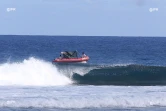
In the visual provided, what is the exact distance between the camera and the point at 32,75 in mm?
43406

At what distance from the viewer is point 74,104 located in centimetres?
3206

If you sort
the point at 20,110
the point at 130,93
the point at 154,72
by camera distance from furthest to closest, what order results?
the point at 154,72, the point at 130,93, the point at 20,110

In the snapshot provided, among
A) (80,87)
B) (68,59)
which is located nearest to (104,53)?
(68,59)

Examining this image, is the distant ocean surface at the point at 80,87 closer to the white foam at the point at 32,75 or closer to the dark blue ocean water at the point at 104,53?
the white foam at the point at 32,75

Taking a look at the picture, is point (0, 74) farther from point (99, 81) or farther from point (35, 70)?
point (99, 81)

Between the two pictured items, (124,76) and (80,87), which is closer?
(80,87)

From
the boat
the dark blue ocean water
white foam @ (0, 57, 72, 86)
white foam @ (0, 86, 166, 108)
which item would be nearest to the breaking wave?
white foam @ (0, 57, 72, 86)

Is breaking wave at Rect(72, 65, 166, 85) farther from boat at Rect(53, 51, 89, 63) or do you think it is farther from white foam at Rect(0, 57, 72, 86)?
boat at Rect(53, 51, 89, 63)

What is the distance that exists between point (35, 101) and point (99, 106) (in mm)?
2722

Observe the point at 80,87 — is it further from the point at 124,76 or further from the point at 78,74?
the point at 124,76

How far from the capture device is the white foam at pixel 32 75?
42250 millimetres

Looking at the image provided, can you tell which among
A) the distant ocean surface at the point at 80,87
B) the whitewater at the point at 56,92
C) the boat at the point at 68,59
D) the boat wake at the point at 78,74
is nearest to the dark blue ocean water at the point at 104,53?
the boat at the point at 68,59

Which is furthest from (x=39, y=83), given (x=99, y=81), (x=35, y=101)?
(x=35, y=101)

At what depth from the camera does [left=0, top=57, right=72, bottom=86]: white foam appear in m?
42.2
